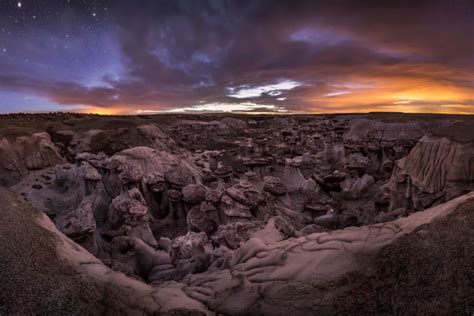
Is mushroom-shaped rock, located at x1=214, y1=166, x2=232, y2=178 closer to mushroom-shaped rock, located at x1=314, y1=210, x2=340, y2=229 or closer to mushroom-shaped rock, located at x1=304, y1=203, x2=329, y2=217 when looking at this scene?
mushroom-shaped rock, located at x1=304, y1=203, x2=329, y2=217

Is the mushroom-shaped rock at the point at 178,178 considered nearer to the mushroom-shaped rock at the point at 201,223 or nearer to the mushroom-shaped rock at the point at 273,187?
the mushroom-shaped rock at the point at 201,223

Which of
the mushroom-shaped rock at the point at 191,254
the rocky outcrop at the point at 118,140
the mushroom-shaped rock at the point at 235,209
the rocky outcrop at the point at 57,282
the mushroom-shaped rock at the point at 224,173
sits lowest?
the mushroom-shaped rock at the point at 191,254

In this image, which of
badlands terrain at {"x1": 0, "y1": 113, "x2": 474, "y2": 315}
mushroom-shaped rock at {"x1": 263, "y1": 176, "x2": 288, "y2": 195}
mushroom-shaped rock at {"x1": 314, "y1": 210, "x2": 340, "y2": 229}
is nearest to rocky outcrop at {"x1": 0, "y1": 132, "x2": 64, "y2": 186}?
badlands terrain at {"x1": 0, "y1": 113, "x2": 474, "y2": 315}

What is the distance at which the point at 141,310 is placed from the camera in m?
3.53

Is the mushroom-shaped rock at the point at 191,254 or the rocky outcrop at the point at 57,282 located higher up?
the rocky outcrop at the point at 57,282

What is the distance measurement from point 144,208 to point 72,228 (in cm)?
319

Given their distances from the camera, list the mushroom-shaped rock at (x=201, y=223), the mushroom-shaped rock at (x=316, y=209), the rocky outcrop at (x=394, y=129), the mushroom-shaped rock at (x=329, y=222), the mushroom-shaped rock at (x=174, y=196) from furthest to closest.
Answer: the rocky outcrop at (x=394, y=129)
the mushroom-shaped rock at (x=174, y=196)
the mushroom-shaped rock at (x=316, y=209)
the mushroom-shaped rock at (x=329, y=222)
the mushroom-shaped rock at (x=201, y=223)

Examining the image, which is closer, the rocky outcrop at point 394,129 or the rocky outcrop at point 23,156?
the rocky outcrop at point 23,156

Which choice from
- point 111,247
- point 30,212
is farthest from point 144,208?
point 30,212

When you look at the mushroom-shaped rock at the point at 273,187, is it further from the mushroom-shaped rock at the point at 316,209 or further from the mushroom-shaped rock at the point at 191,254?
the mushroom-shaped rock at the point at 191,254

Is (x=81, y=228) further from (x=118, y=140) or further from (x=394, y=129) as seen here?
(x=394, y=129)

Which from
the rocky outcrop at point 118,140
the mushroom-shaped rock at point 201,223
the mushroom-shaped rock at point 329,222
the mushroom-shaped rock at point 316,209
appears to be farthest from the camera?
the rocky outcrop at point 118,140

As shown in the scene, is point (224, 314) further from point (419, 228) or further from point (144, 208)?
point (144, 208)

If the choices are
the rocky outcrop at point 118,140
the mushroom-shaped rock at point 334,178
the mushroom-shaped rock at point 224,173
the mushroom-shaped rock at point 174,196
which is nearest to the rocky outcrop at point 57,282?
the mushroom-shaped rock at point 174,196
